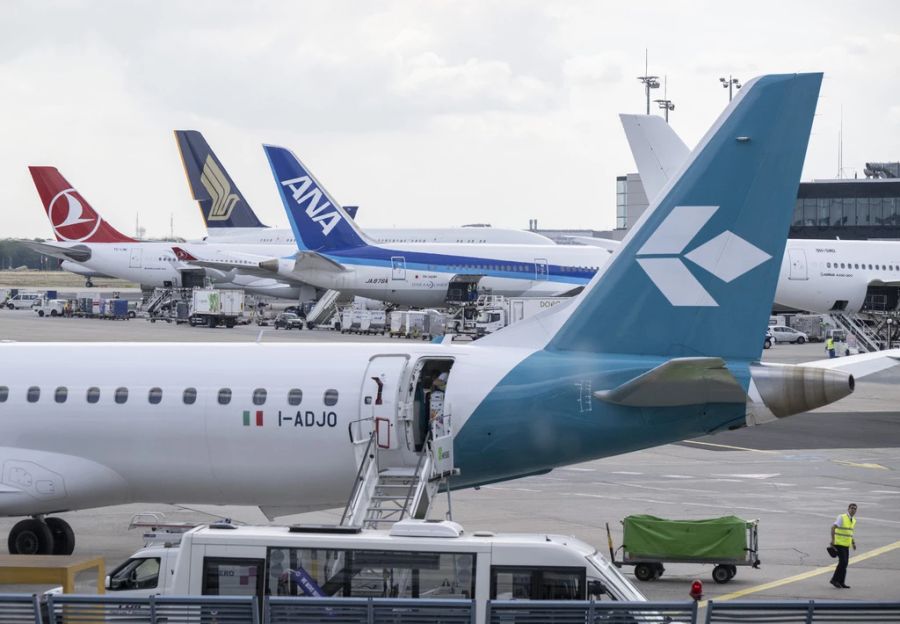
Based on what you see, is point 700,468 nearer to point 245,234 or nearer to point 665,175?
point 665,175

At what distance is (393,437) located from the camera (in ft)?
74.1

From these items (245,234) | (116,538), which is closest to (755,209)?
(116,538)

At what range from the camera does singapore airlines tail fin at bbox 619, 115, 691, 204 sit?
6475cm

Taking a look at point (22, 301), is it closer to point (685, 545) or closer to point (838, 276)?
point (838, 276)

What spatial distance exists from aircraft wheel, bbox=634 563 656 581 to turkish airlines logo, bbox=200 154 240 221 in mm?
95701

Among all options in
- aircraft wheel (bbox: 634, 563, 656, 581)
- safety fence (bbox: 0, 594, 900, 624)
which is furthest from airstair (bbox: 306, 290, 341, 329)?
safety fence (bbox: 0, 594, 900, 624)

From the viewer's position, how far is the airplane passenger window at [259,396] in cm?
2334

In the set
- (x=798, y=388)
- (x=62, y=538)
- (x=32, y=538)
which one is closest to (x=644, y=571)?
(x=798, y=388)

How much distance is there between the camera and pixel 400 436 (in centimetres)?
2261

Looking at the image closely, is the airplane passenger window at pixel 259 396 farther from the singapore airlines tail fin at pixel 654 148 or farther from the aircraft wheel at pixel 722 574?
the singapore airlines tail fin at pixel 654 148

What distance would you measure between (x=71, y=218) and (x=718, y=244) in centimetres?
9598

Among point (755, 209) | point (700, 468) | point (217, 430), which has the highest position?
point (755, 209)

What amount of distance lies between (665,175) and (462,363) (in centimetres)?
4371

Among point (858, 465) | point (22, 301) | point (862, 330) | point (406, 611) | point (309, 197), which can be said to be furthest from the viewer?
point (22, 301)
